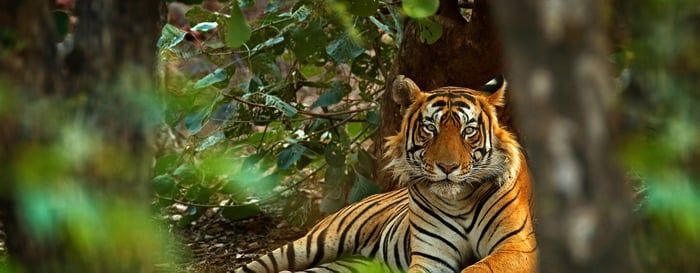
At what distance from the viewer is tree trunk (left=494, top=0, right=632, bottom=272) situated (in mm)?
1727

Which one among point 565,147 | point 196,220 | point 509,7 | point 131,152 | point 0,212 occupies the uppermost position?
point 509,7

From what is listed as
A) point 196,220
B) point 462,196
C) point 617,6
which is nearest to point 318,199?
point 196,220

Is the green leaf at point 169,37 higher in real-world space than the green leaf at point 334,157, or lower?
higher

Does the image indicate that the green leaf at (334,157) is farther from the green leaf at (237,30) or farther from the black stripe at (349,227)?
the green leaf at (237,30)

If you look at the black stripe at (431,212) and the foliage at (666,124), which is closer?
the foliage at (666,124)

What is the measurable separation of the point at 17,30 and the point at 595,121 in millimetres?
1274

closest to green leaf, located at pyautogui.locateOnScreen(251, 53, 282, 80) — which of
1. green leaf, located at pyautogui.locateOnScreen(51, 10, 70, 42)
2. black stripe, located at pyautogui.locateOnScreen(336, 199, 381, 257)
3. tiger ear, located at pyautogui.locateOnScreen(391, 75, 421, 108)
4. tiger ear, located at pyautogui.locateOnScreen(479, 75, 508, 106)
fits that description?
black stripe, located at pyautogui.locateOnScreen(336, 199, 381, 257)

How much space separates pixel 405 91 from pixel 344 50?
1106 millimetres

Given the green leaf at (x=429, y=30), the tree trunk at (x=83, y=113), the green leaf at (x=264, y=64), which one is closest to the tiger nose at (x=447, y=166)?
the green leaf at (x=429, y=30)

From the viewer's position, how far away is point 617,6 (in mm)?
2094

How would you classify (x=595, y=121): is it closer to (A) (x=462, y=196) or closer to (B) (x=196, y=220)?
(A) (x=462, y=196)

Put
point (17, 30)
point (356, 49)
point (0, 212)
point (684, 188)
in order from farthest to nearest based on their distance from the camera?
point (356, 49), point (0, 212), point (17, 30), point (684, 188)

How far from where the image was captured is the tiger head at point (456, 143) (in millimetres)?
5246

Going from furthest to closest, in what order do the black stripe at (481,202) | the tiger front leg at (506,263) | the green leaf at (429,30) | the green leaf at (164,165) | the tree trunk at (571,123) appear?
the green leaf at (164,165) < the green leaf at (429,30) < the black stripe at (481,202) < the tiger front leg at (506,263) < the tree trunk at (571,123)
